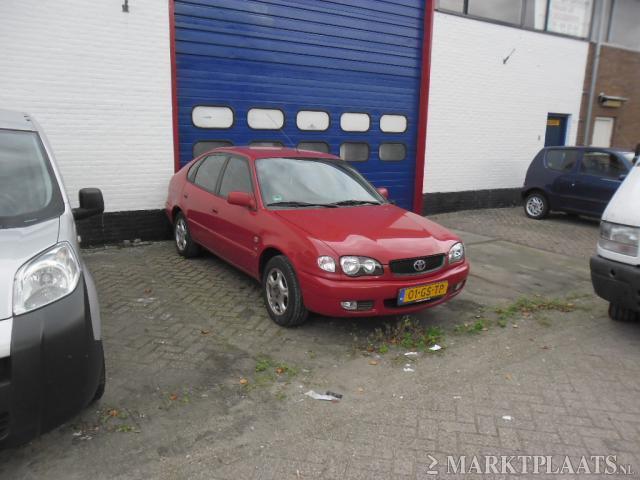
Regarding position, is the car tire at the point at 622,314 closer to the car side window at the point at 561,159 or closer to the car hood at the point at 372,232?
the car hood at the point at 372,232

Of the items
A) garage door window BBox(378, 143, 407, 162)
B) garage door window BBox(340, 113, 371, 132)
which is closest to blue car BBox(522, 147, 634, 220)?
garage door window BBox(378, 143, 407, 162)

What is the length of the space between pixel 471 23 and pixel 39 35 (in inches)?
328

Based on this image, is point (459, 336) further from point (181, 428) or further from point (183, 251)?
point (183, 251)

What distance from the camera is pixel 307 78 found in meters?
8.80

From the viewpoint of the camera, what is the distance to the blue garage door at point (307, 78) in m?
7.76

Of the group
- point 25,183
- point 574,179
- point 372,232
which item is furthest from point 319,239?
point 574,179

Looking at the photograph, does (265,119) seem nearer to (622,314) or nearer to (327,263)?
(327,263)

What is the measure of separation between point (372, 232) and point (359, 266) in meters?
0.44

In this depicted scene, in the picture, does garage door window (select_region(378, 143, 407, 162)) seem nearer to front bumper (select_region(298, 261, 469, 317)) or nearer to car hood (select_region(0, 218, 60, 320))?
front bumper (select_region(298, 261, 469, 317))

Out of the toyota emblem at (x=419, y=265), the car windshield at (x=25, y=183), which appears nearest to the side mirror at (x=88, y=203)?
the car windshield at (x=25, y=183)

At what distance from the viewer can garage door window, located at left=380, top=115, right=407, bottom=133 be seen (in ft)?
32.4

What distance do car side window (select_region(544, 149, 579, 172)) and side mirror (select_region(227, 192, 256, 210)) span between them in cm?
778

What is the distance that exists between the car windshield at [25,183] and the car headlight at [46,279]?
1.20 feet

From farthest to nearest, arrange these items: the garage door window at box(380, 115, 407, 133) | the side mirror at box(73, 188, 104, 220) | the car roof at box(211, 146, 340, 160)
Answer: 1. the garage door window at box(380, 115, 407, 133)
2. the car roof at box(211, 146, 340, 160)
3. the side mirror at box(73, 188, 104, 220)
